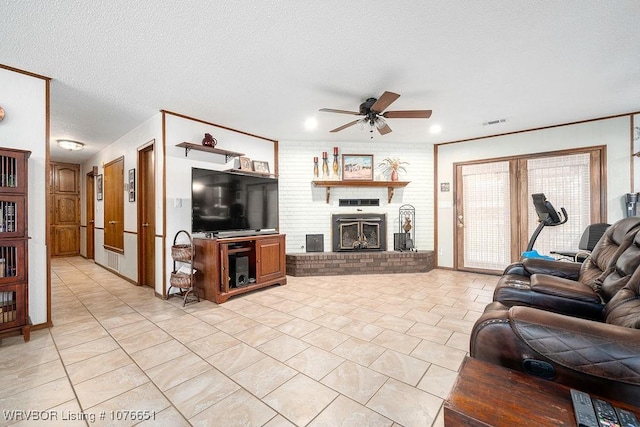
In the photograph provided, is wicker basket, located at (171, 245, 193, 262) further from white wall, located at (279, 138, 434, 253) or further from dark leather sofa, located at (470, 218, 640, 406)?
dark leather sofa, located at (470, 218, 640, 406)

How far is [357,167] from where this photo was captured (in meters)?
5.31

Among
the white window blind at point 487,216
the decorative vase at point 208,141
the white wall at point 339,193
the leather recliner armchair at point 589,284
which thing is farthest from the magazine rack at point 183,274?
the white window blind at point 487,216

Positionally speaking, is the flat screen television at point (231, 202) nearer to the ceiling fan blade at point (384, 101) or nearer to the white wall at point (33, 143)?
the white wall at point (33, 143)

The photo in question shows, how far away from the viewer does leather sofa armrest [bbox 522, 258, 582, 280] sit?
2.26m

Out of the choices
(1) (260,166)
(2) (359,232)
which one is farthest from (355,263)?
(1) (260,166)

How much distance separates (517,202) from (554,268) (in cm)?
281

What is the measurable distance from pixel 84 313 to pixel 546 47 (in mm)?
5277

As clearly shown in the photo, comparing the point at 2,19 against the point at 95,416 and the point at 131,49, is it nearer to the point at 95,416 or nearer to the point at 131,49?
the point at 131,49

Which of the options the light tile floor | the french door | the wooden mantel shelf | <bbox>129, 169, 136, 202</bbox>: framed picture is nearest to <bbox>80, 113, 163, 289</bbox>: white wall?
<bbox>129, 169, 136, 202</bbox>: framed picture

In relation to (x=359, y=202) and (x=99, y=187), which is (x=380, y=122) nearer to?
(x=359, y=202)

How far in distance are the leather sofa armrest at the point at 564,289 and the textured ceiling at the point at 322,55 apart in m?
1.87

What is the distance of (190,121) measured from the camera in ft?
12.7

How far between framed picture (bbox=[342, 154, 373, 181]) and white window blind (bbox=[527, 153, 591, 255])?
2636 millimetres

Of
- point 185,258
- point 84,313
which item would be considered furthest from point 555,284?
point 84,313
